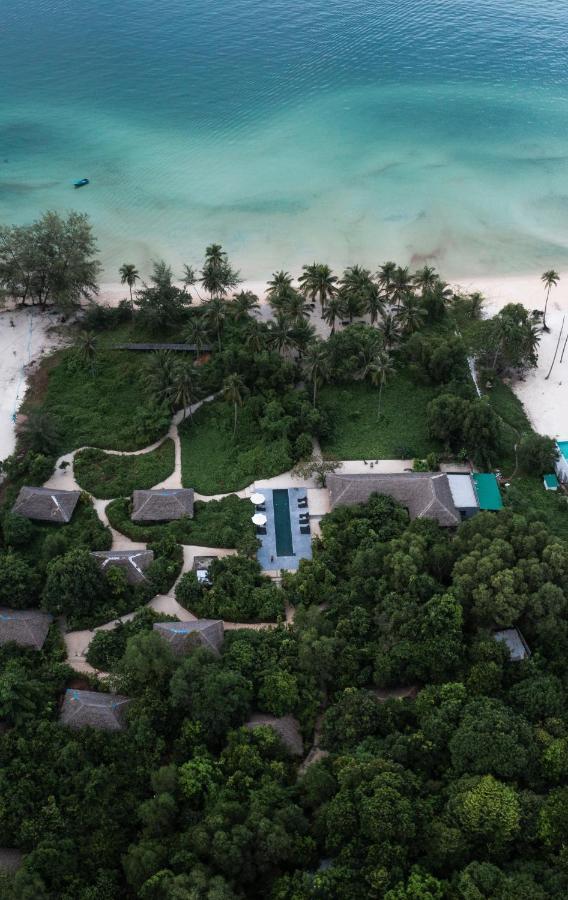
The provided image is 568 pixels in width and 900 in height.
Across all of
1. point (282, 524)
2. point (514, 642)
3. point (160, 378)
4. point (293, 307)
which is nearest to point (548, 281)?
point (293, 307)

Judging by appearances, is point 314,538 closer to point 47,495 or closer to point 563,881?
point 47,495

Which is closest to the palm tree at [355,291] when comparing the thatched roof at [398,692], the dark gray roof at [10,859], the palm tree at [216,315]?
the palm tree at [216,315]

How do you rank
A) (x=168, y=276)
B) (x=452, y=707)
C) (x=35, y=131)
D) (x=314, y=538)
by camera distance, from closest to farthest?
(x=452, y=707), (x=314, y=538), (x=168, y=276), (x=35, y=131)

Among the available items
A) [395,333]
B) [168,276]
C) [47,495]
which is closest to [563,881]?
[47,495]

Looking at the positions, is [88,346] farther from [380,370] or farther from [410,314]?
[410,314]

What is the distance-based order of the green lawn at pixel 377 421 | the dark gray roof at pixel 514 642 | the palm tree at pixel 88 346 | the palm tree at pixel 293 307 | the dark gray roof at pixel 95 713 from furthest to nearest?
the palm tree at pixel 293 307, the palm tree at pixel 88 346, the green lawn at pixel 377 421, the dark gray roof at pixel 514 642, the dark gray roof at pixel 95 713

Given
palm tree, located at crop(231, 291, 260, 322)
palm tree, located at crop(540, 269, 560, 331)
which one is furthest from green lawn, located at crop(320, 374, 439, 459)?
palm tree, located at crop(540, 269, 560, 331)

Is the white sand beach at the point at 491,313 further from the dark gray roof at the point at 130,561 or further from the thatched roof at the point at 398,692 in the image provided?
the thatched roof at the point at 398,692
